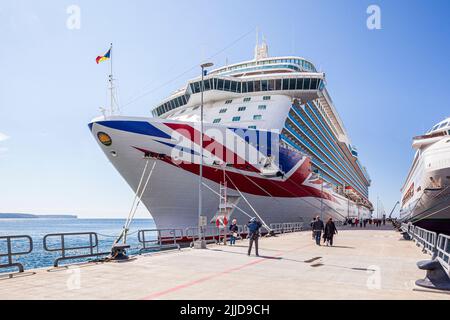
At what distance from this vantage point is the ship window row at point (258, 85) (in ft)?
105

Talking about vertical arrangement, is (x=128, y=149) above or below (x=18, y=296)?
above

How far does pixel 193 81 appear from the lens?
108ft

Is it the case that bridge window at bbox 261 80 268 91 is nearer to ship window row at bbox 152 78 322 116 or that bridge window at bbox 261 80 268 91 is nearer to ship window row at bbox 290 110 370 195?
ship window row at bbox 152 78 322 116

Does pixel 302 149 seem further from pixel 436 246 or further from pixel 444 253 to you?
pixel 444 253

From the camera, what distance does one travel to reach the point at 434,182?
23062mm

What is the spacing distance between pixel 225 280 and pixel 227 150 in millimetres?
12665

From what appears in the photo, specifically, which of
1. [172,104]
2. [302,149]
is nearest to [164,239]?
[172,104]

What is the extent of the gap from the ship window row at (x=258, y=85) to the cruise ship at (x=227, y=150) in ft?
0.29

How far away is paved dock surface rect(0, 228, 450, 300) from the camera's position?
7.06 m

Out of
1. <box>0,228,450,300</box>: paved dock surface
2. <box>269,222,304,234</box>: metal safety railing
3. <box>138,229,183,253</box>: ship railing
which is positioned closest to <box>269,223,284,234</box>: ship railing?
<box>269,222,304,234</box>: metal safety railing
